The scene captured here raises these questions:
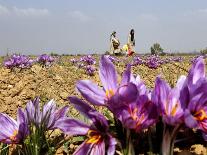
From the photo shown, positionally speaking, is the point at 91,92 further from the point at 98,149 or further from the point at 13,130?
the point at 13,130

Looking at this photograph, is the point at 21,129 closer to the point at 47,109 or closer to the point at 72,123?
the point at 47,109

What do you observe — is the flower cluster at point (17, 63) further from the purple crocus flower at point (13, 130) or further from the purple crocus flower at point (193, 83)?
the purple crocus flower at point (193, 83)

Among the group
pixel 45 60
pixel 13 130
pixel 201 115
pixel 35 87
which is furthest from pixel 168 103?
pixel 45 60

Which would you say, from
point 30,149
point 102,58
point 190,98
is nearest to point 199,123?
point 190,98

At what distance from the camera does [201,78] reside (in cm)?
190

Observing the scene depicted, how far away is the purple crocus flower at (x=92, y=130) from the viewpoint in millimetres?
1971

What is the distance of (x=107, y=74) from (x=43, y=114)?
60 centimetres

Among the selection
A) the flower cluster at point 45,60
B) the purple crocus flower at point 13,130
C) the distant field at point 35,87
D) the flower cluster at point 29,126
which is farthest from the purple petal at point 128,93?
the flower cluster at point 45,60

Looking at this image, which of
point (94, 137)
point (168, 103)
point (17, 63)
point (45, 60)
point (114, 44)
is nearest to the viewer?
point (168, 103)

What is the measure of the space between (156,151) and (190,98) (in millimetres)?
332

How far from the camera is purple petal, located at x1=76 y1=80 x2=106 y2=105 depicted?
196cm

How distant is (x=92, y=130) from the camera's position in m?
2.00

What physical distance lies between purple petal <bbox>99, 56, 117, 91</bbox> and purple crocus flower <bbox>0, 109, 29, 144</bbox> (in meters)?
0.59

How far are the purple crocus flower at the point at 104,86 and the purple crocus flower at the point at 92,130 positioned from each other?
0.04m
